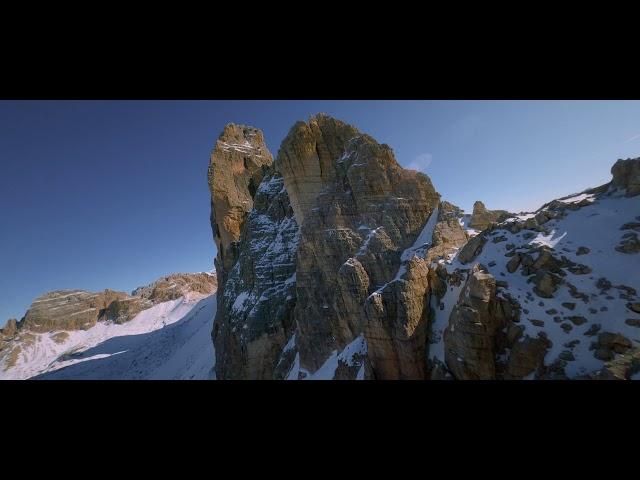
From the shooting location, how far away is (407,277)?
55.6ft

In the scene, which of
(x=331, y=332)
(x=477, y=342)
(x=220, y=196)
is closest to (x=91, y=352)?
(x=220, y=196)

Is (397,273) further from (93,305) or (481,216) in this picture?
(93,305)

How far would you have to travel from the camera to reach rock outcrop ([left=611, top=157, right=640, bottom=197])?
12.7 m

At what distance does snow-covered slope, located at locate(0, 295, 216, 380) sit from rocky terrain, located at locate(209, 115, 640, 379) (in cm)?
2616

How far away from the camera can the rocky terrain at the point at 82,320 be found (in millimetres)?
106188

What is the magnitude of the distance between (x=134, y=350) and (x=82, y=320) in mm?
59153

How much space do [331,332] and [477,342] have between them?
1590 centimetres

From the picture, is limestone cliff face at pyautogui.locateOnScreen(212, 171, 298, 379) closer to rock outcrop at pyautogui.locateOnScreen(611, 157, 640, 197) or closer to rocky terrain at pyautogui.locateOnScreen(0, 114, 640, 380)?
rocky terrain at pyautogui.locateOnScreen(0, 114, 640, 380)

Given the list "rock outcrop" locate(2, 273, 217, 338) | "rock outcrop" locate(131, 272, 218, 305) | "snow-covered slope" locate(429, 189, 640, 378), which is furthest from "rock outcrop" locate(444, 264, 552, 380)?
"rock outcrop" locate(2, 273, 217, 338)

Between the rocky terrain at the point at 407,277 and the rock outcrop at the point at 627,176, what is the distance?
0.16 ft

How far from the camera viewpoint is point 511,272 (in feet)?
42.3

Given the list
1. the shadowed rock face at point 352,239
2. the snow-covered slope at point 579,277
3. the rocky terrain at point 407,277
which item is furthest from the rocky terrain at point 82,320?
the snow-covered slope at point 579,277
